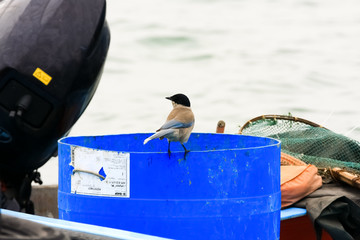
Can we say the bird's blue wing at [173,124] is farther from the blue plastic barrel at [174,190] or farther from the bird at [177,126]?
the blue plastic barrel at [174,190]

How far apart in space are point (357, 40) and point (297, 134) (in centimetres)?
734

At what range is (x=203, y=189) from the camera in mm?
A: 2568

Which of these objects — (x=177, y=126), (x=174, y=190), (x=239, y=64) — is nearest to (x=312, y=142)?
(x=177, y=126)

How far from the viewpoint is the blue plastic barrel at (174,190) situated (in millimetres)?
2553

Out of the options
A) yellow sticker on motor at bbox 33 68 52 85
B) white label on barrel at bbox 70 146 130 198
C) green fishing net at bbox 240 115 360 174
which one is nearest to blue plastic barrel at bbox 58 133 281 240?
white label on barrel at bbox 70 146 130 198

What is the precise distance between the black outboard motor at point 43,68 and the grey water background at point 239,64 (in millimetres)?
5023

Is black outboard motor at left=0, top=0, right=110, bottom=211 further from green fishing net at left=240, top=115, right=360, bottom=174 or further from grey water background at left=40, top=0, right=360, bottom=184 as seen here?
grey water background at left=40, top=0, right=360, bottom=184

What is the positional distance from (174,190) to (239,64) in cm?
840

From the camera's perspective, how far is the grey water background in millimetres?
9336

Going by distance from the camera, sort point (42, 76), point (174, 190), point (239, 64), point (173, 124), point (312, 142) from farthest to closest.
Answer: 1. point (239, 64)
2. point (312, 142)
3. point (42, 76)
4. point (173, 124)
5. point (174, 190)

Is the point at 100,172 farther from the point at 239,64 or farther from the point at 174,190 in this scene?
the point at 239,64

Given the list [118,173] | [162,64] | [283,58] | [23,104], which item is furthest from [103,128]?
[118,173]

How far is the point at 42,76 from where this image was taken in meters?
3.47

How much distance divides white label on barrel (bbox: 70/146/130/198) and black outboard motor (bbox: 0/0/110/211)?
3.07ft
